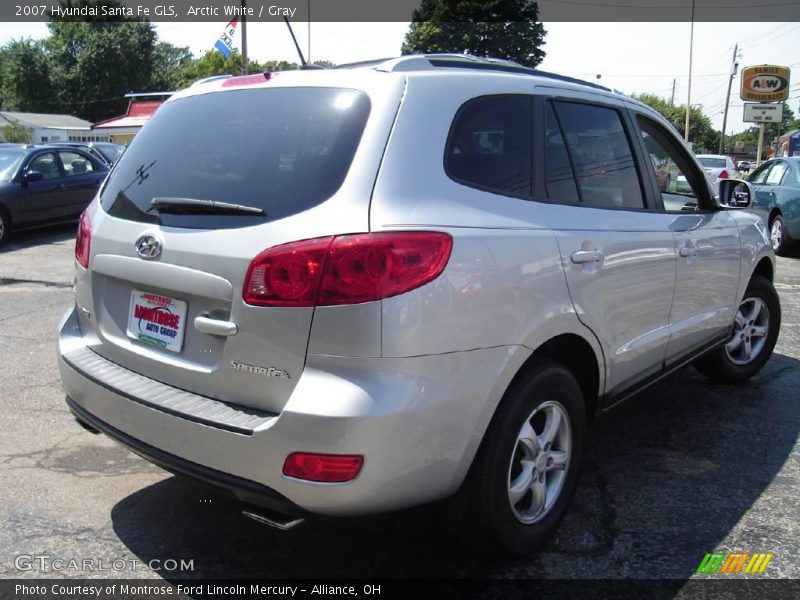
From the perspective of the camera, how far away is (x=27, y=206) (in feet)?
37.2

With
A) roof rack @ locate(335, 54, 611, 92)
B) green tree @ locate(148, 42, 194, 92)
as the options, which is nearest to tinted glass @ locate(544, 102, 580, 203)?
roof rack @ locate(335, 54, 611, 92)

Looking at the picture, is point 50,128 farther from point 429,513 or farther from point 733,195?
point 429,513

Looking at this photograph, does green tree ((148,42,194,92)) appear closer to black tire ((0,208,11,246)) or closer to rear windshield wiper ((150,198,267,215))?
black tire ((0,208,11,246))

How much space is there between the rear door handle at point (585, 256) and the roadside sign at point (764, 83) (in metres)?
39.8

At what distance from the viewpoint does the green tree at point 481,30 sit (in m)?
49.8

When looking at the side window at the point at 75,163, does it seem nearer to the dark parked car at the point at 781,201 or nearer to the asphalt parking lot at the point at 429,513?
the asphalt parking lot at the point at 429,513

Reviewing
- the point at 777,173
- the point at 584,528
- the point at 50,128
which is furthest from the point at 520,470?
the point at 50,128

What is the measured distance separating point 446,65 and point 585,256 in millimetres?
936

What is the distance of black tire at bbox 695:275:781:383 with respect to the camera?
486 cm

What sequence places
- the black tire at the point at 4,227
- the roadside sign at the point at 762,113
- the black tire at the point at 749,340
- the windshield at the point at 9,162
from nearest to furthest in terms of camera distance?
the black tire at the point at 749,340 < the black tire at the point at 4,227 < the windshield at the point at 9,162 < the roadside sign at the point at 762,113

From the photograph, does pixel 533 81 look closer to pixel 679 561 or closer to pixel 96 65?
pixel 679 561

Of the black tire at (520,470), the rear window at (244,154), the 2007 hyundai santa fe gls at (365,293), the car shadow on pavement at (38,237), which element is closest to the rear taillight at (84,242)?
the 2007 hyundai santa fe gls at (365,293)

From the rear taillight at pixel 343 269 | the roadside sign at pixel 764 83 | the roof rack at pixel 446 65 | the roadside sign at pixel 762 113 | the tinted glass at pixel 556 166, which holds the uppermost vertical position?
the roadside sign at pixel 764 83

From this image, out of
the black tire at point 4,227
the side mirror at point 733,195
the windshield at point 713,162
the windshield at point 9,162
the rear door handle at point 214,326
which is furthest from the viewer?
the windshield at point 713,162
